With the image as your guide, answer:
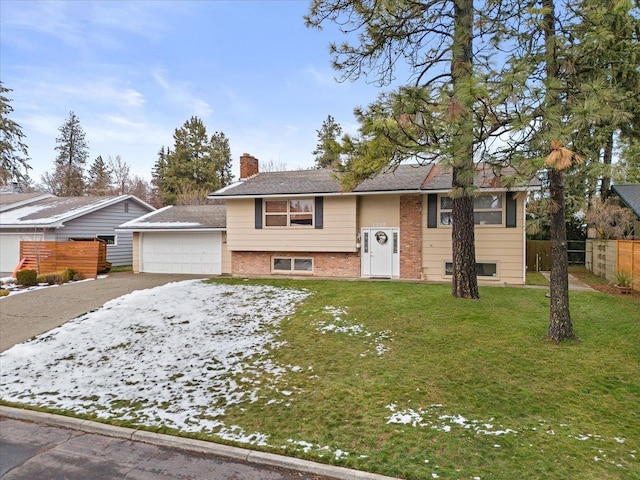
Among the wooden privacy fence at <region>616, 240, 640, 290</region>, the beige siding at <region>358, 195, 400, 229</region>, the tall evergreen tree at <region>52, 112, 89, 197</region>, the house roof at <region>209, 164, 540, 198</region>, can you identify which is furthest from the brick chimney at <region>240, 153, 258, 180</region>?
the tall evergreen tree at <region>52, 112, 89, 197</region>

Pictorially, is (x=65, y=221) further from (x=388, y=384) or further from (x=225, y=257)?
(x=388, y=384)

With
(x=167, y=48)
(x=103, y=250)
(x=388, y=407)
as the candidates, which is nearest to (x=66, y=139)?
(x=103, y=250)

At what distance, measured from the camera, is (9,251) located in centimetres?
1784

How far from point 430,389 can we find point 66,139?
1774 inches

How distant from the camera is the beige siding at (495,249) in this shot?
11969 mm

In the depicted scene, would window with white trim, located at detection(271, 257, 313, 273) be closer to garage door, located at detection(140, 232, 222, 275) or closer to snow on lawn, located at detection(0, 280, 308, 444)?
garage door, located at detection(140, 232, 222, 275)

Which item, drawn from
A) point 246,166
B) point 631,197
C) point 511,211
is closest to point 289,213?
point 246,166

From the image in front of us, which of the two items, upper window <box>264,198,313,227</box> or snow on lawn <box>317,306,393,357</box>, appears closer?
snow on lawn <box>317,306,393,357</box>

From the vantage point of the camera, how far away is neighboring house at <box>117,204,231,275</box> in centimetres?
1577

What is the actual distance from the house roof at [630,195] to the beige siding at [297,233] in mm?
9656

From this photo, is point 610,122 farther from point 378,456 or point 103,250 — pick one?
point 103,250

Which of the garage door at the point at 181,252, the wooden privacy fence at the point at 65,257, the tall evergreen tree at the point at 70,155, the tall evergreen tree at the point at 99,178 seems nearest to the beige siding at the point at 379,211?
the garage door at the point at 181,252

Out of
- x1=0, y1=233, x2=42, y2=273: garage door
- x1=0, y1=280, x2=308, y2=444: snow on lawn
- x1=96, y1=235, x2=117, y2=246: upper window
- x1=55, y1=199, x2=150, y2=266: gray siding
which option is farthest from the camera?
x1=96, y1=235, x2=117, y2=246: upper window

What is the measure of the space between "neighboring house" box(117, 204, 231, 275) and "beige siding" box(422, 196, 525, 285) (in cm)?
827
